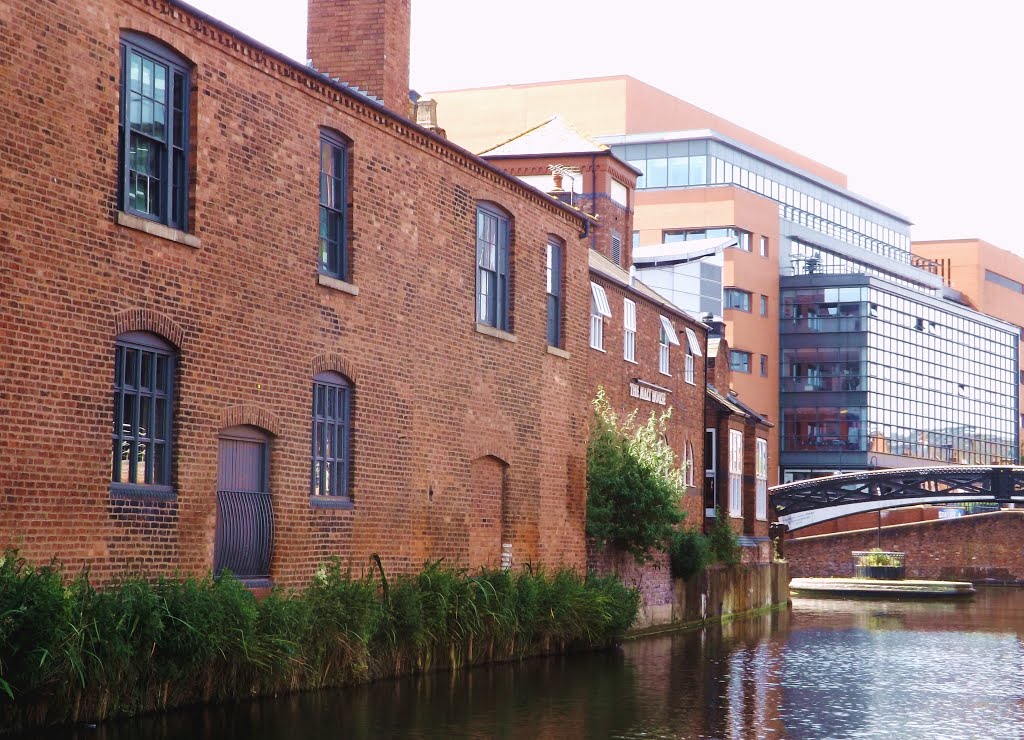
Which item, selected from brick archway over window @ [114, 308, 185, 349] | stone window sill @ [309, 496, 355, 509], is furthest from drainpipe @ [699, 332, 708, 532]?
brick archway over window @ [114, 308, 185, 349]

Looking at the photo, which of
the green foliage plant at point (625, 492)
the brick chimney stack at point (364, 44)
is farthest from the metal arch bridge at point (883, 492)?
the brick chimney stack at point (364, 44)

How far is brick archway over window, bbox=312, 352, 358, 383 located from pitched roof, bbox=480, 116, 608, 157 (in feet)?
86.7

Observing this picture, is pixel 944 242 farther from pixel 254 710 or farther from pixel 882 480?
pixel 254 710

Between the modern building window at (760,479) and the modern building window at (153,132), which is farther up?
the modern building window at (153,132)

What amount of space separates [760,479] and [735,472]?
3.34m

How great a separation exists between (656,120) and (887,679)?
232 feet

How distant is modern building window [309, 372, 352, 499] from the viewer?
19.1 m

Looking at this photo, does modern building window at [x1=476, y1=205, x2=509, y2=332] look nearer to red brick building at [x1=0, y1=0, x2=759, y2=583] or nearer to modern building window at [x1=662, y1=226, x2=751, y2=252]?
red brick building at [x1=0, y1=0, x2=759, y2=583]

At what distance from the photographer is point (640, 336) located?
33.5 metres

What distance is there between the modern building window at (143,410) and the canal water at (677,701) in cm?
259

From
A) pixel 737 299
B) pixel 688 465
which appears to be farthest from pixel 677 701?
pixel 737 299

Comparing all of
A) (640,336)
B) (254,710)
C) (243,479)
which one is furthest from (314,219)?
(640,336)

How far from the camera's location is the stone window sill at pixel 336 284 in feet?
61.9

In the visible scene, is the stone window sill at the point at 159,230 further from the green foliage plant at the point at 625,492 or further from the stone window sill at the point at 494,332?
the green foliage plant at the point at 625,492
